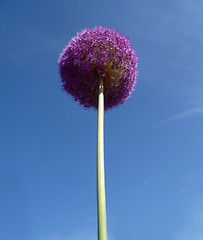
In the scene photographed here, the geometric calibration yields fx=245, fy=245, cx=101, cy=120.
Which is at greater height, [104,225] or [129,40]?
[129,40]

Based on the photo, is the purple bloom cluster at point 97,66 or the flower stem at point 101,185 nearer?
the flower stem at point 101,185

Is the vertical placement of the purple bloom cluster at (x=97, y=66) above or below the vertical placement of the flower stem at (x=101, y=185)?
above

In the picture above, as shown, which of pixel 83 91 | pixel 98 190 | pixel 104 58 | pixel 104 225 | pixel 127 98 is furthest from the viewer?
pixel 127 98

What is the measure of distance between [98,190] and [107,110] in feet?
11.8

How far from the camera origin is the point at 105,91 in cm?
776

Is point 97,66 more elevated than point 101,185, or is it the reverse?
point 97,66

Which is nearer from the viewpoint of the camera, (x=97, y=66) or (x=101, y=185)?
(x=101, y=185)

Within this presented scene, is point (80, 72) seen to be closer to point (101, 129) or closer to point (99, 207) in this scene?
point (101, 129)

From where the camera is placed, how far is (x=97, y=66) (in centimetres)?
688

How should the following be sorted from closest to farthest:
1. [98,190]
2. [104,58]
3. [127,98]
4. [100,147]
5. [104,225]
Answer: [104,225] < [98,190] < [100,147] < [104,58] < [127,98]

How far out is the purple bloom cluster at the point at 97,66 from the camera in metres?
6.89

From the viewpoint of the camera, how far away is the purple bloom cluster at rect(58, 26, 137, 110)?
6.89 metres

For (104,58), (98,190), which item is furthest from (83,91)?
(98,190)

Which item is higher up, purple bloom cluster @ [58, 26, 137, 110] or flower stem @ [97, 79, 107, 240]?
purple bloom cluster @ [58, 26, 137, 110]
